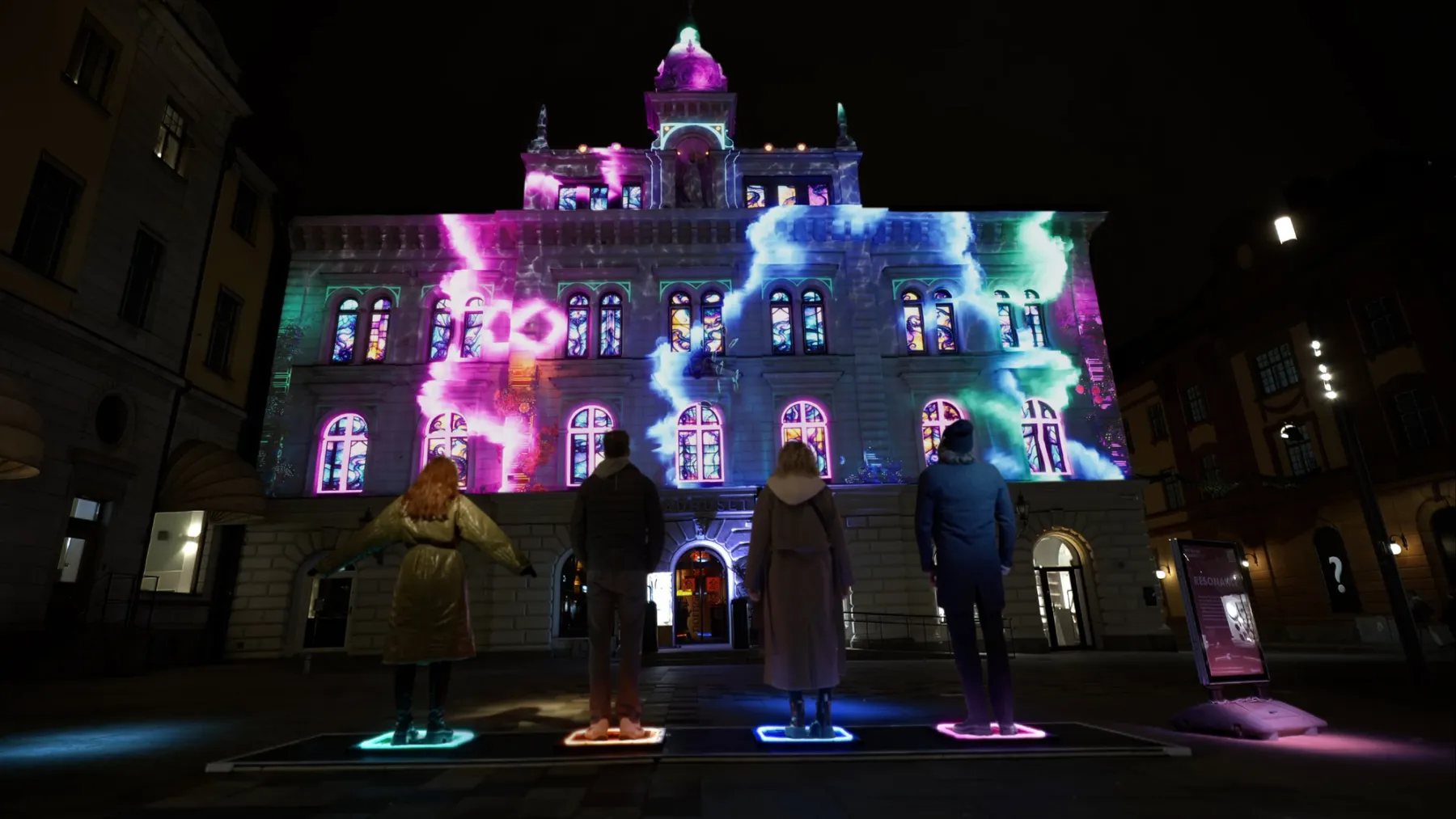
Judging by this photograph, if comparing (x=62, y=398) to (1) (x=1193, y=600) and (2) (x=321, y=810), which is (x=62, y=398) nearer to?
(2) (x=321, y=810)

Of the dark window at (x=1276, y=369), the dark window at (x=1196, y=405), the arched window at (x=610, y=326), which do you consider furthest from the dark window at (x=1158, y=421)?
the arched window at (x=610, y=326)

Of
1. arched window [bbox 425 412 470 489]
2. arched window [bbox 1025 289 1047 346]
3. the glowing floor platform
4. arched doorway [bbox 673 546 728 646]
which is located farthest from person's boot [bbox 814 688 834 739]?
arched window [bbox 1025 289 1047 346]

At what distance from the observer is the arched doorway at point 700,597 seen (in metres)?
18.7

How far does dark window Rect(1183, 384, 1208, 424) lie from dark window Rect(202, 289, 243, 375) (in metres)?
34.0

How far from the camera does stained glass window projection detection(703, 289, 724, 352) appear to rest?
20500 millimetres

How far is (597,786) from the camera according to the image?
12.2ft

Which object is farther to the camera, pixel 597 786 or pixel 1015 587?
pixel 1015 587

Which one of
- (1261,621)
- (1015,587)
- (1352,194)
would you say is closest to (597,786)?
(1015,587)

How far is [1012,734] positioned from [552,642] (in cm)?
1516

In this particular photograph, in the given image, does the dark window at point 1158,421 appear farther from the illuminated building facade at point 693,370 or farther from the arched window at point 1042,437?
the arched window at point 1042,437

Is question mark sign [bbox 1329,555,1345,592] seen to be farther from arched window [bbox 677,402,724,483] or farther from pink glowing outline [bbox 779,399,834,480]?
arched window [bbox 677,402,724,483]

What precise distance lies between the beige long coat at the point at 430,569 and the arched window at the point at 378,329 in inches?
664

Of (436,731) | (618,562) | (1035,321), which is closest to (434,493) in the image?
(618,562)

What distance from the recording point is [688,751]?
14.6ft
